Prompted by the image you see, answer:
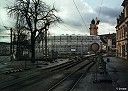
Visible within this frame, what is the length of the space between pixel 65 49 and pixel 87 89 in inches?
4135

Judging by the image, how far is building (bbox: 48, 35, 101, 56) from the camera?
12056cm

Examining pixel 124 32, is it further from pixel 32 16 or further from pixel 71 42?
pixel 71 42

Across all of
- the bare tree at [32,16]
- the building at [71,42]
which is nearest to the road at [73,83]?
the bare tree at [32,16]

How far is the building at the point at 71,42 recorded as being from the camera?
396 feet

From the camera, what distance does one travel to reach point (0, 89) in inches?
678

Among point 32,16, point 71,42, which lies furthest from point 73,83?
point 71,42

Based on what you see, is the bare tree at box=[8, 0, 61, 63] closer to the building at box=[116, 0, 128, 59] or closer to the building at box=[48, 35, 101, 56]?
the building at box=[116, 0, 128, 59]

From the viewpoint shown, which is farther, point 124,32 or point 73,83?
point 124,32

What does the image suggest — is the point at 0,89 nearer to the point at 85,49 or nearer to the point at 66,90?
the point at 66,90

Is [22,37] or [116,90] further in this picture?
[22,37]

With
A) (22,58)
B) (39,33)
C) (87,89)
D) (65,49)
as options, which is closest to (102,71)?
(87,89)

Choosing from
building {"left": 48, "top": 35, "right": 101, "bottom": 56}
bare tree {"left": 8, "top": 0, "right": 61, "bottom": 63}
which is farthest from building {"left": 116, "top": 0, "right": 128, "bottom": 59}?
building {"left": 48, "top": 35, "right": 101, "bottom": 56}

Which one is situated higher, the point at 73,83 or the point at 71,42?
the point at 71,42

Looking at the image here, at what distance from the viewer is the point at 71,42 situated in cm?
12400
